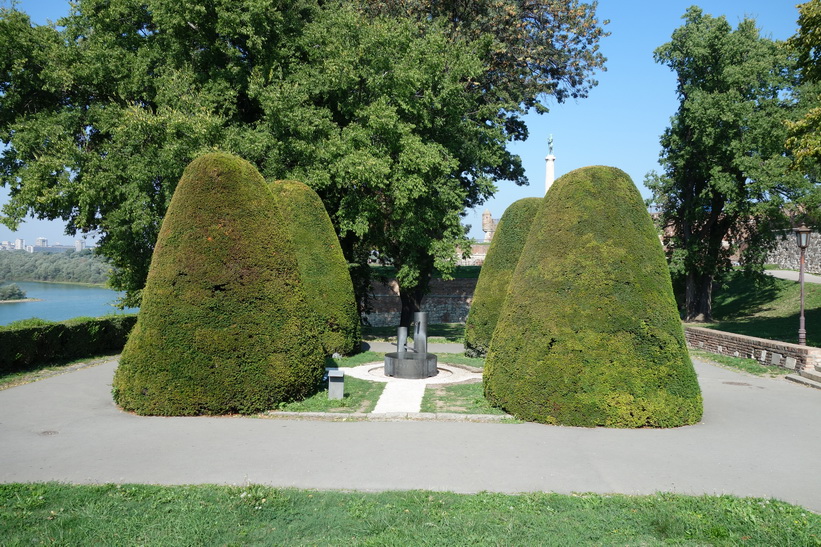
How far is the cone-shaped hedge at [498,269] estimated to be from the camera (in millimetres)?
15805

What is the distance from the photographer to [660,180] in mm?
31578

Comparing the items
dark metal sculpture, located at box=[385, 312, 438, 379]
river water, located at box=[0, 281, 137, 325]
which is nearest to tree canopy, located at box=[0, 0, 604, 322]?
river water, located at box=[0, 281, 137, 325]

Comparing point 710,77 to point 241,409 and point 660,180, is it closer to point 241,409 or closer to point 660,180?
point 660,180

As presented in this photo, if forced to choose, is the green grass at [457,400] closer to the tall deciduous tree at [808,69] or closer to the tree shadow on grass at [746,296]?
the tall deciduous tree at [808,69]

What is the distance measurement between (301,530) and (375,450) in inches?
102

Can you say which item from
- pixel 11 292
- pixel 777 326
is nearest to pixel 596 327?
pixel 777 326

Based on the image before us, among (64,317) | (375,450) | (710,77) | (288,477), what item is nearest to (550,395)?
(375,450)

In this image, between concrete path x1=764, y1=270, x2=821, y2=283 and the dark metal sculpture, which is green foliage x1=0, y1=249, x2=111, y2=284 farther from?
concrete path x1=764, y1=270, x2=821, y2=283

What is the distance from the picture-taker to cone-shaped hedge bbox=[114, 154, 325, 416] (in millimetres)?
9344

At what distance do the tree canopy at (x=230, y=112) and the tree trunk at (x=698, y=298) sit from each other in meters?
15.6

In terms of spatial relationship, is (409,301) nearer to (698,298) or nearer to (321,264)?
(321,264)

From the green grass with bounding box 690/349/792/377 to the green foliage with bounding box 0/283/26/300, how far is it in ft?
109

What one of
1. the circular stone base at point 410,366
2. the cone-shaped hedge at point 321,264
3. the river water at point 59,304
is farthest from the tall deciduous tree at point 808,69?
the river water at point 59,304

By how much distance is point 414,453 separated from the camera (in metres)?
7.43
